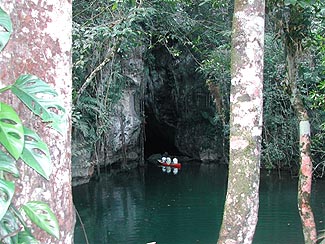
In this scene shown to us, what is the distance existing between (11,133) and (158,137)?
14.5m

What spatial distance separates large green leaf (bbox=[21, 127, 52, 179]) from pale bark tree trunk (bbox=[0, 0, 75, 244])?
0.55 ft

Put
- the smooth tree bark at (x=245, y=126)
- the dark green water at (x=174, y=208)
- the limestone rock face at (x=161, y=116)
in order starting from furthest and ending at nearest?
the limestone rock face at (x=161, y=116) < the dark green water at (x=174, y=208) < the smooth tree bark at (x=245, y=126)

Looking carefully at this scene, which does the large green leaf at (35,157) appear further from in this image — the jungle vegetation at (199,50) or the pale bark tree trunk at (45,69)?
the jungle vegetation at (199,50)

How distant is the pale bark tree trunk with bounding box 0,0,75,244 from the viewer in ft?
2.83

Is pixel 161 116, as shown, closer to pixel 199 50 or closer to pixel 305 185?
pixel 199 50

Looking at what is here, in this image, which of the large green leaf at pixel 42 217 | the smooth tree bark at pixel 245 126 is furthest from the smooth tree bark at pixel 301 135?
the large green leaf at pixel 42 217

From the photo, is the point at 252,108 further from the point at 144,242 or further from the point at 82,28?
the point at 144,242

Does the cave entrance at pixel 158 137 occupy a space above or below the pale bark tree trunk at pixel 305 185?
above

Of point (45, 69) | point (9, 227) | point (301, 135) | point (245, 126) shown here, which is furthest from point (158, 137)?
point (9, 227)

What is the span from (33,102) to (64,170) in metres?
0.26

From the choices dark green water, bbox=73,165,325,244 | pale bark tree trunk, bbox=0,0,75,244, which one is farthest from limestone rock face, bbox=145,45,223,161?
pale bark tree trunk, bbox=0,0,75,244

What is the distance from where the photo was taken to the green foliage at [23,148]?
0.65 meters

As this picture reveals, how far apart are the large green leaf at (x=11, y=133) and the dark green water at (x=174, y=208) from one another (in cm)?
542

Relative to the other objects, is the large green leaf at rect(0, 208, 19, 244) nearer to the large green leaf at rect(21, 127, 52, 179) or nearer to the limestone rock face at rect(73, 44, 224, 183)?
the large green leaf at rect(21, 127, 52, 179)
